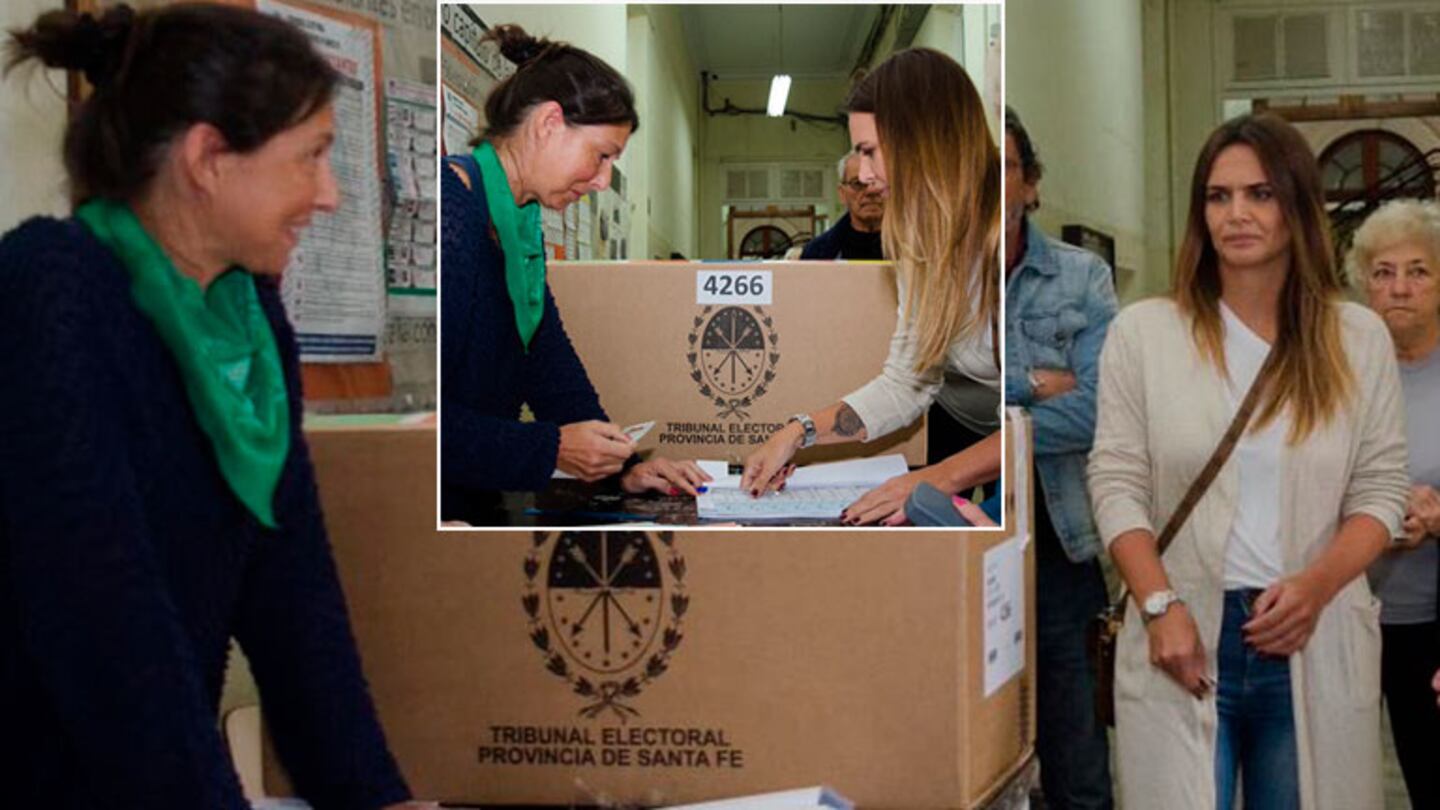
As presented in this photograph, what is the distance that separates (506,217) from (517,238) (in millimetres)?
25

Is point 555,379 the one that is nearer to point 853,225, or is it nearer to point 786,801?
point 853,225

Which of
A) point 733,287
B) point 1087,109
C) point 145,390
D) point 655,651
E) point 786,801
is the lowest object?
point 786,801

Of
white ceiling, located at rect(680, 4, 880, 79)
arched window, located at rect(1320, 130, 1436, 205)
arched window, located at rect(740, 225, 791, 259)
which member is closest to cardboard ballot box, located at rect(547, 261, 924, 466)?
arched window, located at rect(740, 225, 791, 259)

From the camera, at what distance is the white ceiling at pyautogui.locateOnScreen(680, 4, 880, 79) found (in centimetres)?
111

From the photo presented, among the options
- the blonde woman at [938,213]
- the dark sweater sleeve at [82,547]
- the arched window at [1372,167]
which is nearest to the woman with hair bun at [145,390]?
the dark sweater sleeve at [82,547]

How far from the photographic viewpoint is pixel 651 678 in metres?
1.07

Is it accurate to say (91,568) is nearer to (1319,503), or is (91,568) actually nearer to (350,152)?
(350,152)

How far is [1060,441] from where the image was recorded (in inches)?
72.6

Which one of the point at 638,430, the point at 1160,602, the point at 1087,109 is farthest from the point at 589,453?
the point at 1087,109

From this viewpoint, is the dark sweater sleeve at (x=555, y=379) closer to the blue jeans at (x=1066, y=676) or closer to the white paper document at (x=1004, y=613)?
the white paper document at (x=1004, y=613)

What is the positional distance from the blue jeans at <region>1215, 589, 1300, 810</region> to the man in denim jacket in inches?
13.1

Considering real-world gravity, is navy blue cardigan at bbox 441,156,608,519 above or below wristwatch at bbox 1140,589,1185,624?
above

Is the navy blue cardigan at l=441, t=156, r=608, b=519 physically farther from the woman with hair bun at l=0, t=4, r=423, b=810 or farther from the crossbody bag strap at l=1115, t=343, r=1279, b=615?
the crossbody bag strap at l=1115, t=343, r=1279, b=615

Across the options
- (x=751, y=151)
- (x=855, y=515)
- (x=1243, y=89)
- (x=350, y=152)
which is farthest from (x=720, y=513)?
(x=1243, y=89)
